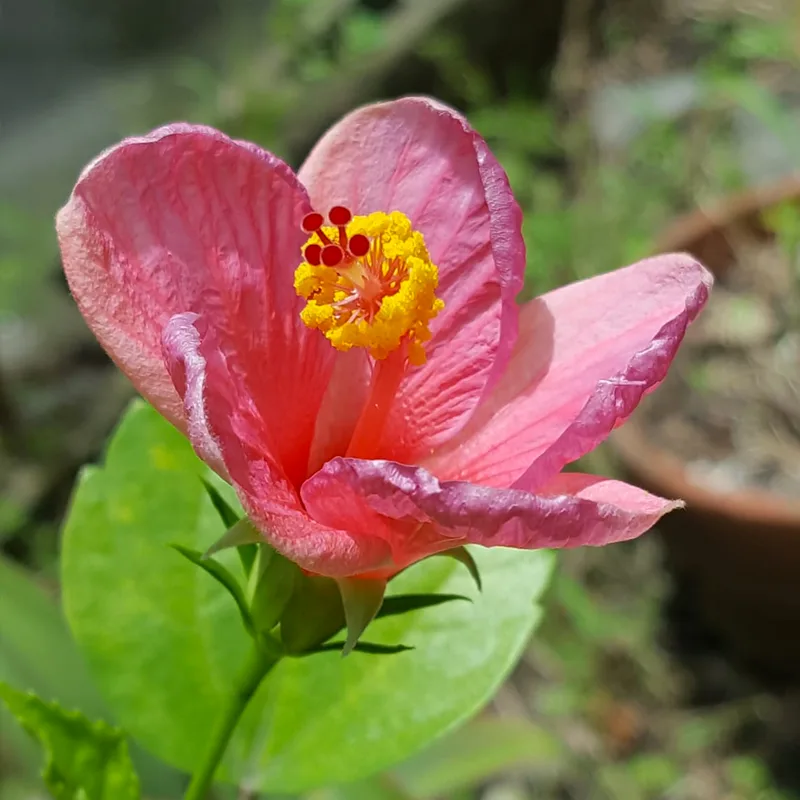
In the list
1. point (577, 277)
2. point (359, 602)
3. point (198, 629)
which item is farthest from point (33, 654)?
point (577, 277)

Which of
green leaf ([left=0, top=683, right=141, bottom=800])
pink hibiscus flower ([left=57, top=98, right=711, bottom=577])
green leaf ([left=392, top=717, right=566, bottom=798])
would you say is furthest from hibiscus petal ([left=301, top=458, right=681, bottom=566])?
green leaf ([left=392, top=717, right=566, bottom=798])

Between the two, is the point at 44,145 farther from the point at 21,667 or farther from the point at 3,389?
the point at 21,667

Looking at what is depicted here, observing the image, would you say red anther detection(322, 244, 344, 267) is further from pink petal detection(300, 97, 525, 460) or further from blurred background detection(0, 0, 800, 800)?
blurred background detection(0, 0, 800, 800)

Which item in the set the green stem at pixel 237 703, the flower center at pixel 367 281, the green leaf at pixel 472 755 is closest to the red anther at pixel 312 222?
the flower center at pixel 367 281

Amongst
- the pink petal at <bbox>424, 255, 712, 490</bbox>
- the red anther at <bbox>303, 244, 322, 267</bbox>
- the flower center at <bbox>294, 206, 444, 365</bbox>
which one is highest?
the red anther at <bbox>303, 244, 322, 267</bbox>

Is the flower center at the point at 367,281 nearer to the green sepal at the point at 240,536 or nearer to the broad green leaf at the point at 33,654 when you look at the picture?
the green sepal at the point at 240,536

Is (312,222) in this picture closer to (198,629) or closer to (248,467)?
(248,467)
